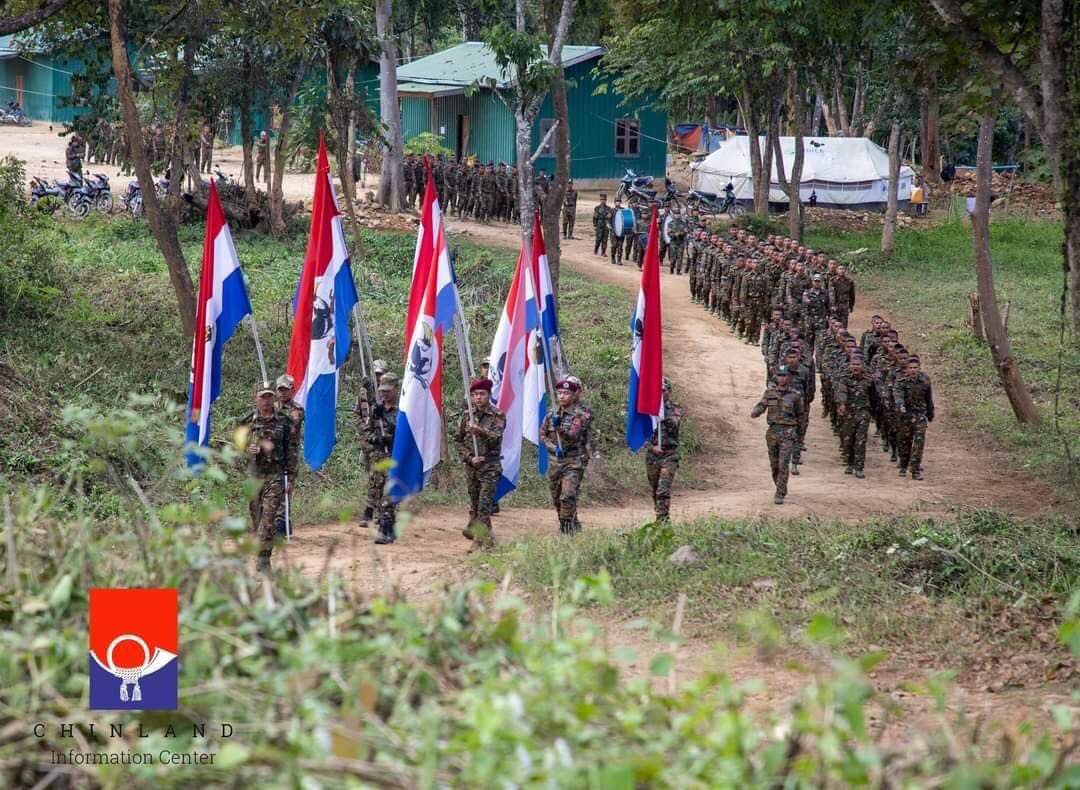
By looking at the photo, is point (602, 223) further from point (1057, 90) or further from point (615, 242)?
point (1057, 90)

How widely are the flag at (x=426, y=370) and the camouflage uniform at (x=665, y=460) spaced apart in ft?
7.77

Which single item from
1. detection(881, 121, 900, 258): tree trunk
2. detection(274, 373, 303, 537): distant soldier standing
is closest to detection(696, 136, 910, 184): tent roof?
detection(881, 121, 900, 258): tree trunk

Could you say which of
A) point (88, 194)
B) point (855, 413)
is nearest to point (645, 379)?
point (855, 413)

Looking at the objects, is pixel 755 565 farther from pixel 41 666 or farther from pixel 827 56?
pixel 827 56

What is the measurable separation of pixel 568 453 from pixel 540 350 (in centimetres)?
144

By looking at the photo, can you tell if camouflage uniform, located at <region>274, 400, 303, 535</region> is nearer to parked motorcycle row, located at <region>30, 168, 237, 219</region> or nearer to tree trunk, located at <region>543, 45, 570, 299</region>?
tree trunk, located at <region>543, 45, 570, 299</region>

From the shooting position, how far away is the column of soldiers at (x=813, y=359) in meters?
14.4

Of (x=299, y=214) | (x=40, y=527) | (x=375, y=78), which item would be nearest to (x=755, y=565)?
(x=40, y=527)

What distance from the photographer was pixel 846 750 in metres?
4.07

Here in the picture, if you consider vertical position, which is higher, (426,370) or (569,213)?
(569,213)

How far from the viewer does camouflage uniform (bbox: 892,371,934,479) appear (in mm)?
15125

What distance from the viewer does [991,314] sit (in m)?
17.3

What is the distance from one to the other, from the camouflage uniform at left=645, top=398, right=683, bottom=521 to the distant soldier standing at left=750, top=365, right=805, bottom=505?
154 cm

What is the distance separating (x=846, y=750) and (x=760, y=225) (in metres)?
28.8
